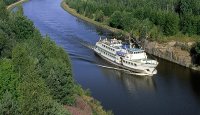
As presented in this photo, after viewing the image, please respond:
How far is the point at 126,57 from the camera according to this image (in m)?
60.5

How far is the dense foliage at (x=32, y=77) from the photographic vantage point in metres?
25.5

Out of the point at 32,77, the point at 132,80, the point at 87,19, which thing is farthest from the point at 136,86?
the point at 87,19

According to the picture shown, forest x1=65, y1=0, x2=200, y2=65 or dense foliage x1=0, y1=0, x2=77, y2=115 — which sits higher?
dense foliage x1=0, y1=0, x2=77, y2=115

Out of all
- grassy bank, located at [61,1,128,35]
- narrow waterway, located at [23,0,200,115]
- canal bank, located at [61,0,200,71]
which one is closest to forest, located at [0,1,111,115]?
narrow waterway, located at [23,0,200,115]

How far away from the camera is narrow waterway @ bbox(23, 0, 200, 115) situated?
4278 centimetres

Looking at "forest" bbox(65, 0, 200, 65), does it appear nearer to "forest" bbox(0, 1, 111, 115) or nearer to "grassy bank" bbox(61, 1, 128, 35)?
"grassy bank" bbox(61, 1, 128, 35)

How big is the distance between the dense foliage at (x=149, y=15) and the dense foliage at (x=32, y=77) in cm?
2592

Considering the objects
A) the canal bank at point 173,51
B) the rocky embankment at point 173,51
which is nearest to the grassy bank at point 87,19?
the canal bank at point 173,51

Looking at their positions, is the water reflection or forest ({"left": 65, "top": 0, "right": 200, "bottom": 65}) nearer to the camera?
the water reflection

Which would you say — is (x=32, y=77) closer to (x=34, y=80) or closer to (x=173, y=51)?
(x=34, y=80)

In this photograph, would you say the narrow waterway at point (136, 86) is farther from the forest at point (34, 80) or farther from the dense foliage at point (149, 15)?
the dense foliage at point (149, 15)

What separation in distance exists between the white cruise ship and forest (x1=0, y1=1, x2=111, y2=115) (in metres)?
15.2

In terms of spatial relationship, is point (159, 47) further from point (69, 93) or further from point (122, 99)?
point (69, 93)

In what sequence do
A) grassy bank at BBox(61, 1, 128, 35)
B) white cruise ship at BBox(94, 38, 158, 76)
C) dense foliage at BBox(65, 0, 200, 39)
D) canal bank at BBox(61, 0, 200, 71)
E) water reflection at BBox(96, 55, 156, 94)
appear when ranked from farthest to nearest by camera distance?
grassy bank at BBox(61, 1, 128, 35)
dense foliage at BBox(65, 0, 200, 39)
canal bank at BBox(61, 0, 200, 71)
white cruise ship at BBox(94, 38, 158, 76)
water reflection at BBox(96, 55, 156, 94)
